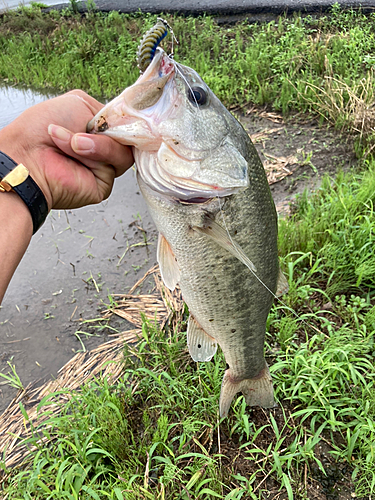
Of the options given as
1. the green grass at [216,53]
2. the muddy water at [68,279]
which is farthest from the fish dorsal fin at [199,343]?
the green grass at [216,53]

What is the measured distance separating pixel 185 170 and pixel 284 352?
166 centimetres

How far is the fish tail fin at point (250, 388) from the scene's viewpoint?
2098 millimetres

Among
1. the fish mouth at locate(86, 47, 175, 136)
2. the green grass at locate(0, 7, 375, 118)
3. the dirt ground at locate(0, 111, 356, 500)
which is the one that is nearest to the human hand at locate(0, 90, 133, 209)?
the fish mouth at locate(86, 47, 175, 136)

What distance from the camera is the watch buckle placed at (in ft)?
4.77

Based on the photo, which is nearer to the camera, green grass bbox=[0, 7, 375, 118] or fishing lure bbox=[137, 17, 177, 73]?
fishing lure bbox=[137, 17, 177, 73]

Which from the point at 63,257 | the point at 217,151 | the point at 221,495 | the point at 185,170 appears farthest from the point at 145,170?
the point at 63,257

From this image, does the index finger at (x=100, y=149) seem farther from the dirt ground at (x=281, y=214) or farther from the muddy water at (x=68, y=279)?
the muddy water at (x=68, y=279)

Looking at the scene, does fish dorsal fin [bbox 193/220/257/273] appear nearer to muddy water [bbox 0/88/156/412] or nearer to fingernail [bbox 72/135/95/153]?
fingernail [bbox 72/135/95/153]

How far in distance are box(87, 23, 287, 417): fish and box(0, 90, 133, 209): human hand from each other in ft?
0.28

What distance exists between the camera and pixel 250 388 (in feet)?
6.97

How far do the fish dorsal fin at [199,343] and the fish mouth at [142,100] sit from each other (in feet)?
3.40

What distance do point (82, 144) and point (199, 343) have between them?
3.82 feet

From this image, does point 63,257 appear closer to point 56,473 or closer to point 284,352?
point 56,473

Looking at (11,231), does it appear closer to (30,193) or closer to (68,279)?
(30,193)
